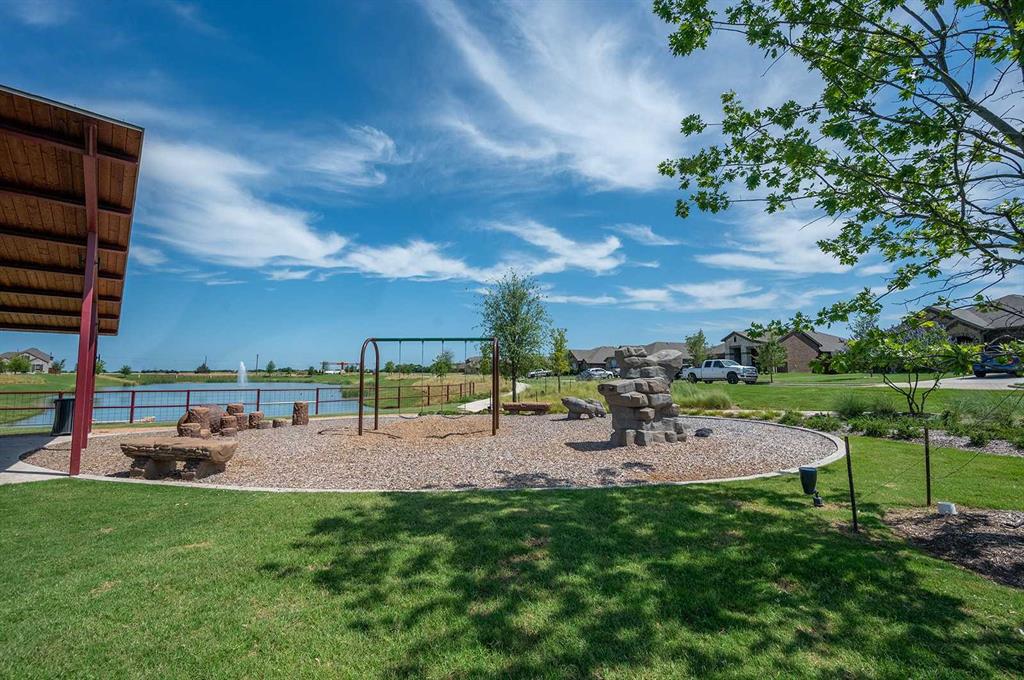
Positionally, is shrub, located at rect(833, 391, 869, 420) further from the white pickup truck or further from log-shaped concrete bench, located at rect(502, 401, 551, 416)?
the white pickup truck

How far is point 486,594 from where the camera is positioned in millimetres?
3383

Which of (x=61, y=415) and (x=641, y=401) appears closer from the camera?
(x=641, y=401)

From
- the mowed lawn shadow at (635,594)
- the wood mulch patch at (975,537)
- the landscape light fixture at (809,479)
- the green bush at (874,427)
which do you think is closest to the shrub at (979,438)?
the green bush at (874,427)

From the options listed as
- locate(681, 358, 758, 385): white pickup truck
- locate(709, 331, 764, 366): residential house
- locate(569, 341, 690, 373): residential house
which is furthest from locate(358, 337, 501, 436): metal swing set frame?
locate(569, 341, 690, 373): residential house

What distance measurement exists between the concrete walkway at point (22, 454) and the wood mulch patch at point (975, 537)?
11.4 meters

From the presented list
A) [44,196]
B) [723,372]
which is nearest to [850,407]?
[44,196]

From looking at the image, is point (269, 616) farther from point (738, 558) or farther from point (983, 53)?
point (983, 53)

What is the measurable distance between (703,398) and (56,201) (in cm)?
1907

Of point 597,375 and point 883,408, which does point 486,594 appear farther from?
point 597,375

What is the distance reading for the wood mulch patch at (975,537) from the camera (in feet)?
13.4

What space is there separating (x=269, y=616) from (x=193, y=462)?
17.7 feet

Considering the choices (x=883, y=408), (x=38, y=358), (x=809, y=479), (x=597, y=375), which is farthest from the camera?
(x=38, y=358)

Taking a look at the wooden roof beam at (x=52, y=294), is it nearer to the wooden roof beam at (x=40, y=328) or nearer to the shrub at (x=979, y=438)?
the wooden roof beam at (x=40, y=328)

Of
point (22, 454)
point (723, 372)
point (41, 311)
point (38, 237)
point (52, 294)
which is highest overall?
point (38, 237)
